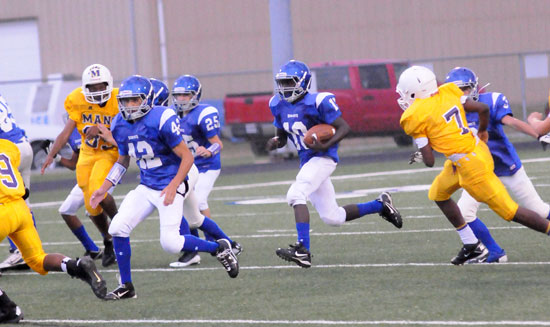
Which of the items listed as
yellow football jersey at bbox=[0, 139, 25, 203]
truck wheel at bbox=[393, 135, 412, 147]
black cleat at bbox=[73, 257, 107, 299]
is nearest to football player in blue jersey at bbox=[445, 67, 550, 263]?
black cleat at bbox=[73, 257, 107, 299]

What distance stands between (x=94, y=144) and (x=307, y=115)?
1.95m

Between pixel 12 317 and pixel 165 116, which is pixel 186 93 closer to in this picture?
pixel 165 116

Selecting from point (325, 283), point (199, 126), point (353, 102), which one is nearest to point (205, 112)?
point (199, 126)

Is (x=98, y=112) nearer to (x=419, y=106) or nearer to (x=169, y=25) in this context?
(x=419, y=106)

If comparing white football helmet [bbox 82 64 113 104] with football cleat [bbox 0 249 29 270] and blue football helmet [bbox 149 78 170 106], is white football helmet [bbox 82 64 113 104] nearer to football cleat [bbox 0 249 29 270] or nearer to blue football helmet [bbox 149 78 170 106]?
blue football helmet [bbox 149 78 170 106]

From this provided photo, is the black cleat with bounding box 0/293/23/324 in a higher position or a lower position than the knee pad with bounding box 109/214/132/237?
lower

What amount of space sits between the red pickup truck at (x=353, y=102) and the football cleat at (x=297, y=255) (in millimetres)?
11799

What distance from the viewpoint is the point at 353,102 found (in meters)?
19.5

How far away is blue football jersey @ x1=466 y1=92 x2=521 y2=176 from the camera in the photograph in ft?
24.6

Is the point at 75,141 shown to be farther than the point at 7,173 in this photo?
Yes

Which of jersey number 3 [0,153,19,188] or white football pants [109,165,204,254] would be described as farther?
white football pants [109,165,204,254]

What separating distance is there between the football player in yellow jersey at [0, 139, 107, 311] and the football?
209cm

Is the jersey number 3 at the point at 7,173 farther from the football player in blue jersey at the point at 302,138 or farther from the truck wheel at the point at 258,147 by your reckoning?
the truck wheel at the point at 258,147

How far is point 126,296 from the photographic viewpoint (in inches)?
280
